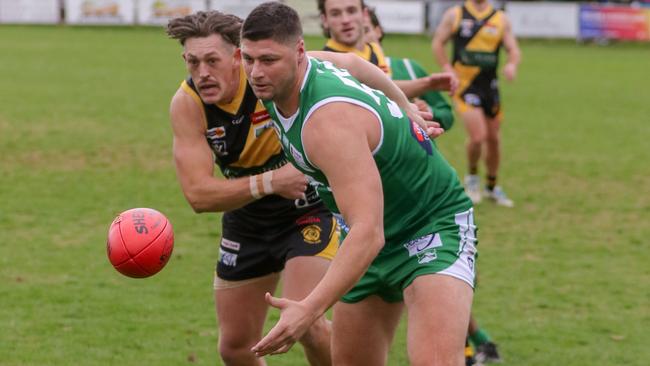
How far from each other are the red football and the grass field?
160cm

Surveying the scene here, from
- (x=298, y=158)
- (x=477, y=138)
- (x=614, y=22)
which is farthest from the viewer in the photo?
(x=614, y=22)

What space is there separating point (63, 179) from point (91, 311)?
5.32 meters

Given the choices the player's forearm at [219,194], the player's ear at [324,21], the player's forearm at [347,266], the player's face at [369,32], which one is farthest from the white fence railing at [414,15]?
the player's forearm at [347,266]

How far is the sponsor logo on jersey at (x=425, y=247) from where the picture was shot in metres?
5.02

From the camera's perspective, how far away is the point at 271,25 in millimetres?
4512

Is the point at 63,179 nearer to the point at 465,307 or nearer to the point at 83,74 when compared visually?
the point at 465,307

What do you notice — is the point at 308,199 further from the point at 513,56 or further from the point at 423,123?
the point at 513,56

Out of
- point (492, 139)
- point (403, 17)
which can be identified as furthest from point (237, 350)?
point (403, 17)

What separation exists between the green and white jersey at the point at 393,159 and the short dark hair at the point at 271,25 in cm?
25

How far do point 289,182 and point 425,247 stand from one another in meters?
0.98

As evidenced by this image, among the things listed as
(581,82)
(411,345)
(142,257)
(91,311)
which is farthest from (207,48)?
(581,82)

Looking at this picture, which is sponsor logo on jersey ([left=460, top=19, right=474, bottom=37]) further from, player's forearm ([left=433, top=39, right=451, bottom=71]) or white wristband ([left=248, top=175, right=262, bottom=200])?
white wristband ([left=248, top=175, right=262, bottom=200])

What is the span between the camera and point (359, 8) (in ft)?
25.2

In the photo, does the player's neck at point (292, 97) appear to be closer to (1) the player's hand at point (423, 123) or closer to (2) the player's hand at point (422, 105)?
(1) the player's hand at point (423, 123)
